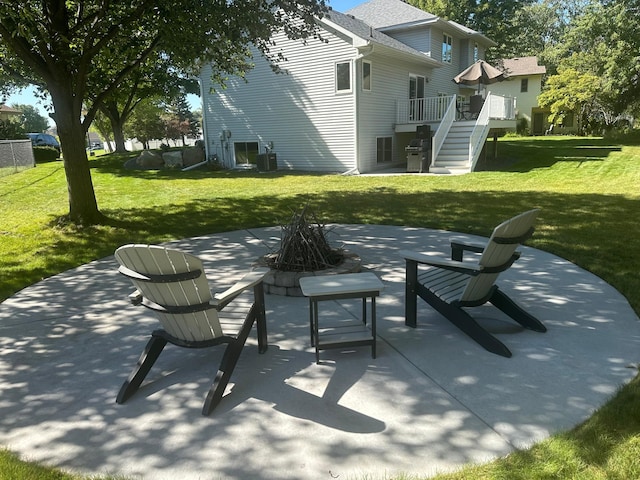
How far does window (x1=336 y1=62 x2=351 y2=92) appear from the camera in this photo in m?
17.8

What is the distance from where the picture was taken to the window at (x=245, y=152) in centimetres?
2103

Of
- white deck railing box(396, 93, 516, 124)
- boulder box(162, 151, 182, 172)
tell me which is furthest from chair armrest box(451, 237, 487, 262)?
boulder box(162, 151, 182, 172)

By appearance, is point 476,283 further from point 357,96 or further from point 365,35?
point 365,35

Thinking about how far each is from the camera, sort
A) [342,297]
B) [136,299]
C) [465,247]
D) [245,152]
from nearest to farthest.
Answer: [136,299]
[342,297]
[465,247]
[245,152]

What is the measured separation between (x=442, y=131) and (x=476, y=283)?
14.9 m

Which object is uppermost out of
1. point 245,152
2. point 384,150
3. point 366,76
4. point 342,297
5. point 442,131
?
point 366,76

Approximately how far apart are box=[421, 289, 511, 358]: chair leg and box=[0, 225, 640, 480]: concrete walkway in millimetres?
72

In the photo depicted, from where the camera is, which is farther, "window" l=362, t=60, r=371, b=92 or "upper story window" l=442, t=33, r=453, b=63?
"upper story window" l=442, t=33, r=453, b=63

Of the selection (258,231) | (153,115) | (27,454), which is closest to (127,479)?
(27,454)

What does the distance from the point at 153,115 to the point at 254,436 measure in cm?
4663

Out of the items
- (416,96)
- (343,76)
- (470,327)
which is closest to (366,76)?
(343,76)

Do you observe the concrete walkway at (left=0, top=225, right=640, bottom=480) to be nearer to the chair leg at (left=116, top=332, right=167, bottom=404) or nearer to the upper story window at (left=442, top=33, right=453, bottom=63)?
the chair leg at (left=116, top=332, right=167, bottom=404)

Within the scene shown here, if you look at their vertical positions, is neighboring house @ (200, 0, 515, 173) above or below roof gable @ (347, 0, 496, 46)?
below

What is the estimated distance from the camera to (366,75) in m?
18.0
